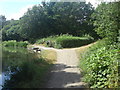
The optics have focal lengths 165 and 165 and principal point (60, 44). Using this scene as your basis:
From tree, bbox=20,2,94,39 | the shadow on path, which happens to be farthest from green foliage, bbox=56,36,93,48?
the shadow on path

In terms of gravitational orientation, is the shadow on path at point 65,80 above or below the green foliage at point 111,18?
below

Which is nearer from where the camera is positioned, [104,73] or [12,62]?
[104,73]

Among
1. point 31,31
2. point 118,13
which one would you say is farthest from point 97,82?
point 31,31

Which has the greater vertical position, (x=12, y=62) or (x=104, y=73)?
(x=12, y=62)

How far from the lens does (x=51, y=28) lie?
29141 millimetres

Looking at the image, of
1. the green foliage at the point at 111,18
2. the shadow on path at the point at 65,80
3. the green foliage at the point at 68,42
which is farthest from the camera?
the green foliage at the point at 68,42

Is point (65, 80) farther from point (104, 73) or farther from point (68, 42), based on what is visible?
point (68, 42)

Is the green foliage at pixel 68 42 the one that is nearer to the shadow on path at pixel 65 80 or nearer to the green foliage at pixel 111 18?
the green foliage at pixel 111 18

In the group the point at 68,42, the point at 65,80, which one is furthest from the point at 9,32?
the point at 65,80

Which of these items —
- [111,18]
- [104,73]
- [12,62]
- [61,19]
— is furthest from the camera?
[61,19]

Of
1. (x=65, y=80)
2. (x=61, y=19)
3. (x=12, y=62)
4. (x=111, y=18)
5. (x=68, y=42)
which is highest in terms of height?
(x=61, y=19)

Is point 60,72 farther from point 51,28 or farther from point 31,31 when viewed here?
point 51,28

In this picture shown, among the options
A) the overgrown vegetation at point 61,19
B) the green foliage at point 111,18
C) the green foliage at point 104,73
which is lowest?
the green foliage at point 104,73

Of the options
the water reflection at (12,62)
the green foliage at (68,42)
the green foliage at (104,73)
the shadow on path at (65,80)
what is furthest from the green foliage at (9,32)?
the green foliage at (104,73)
